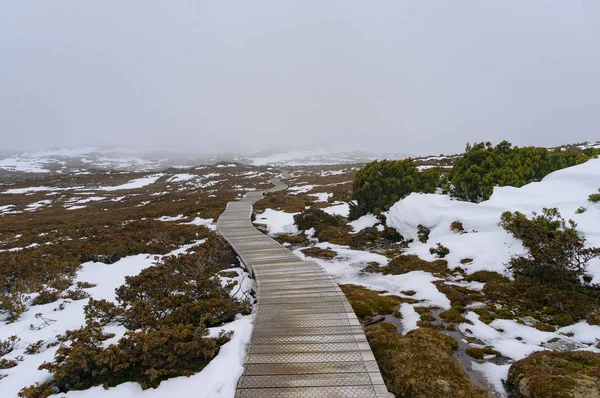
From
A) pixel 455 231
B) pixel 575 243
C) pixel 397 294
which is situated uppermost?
pixel 575 243

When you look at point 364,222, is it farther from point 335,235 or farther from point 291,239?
point 291,239

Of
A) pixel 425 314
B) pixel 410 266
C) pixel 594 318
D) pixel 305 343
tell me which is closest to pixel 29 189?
pixel 410 266

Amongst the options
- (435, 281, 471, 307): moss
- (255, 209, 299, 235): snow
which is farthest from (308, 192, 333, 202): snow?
(435, 281, 471, 307): moss

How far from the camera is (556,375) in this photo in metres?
4.67

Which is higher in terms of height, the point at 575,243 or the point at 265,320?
the point at 575,243

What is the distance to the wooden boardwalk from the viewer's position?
4.87m

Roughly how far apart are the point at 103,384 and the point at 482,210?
13164 millimetres

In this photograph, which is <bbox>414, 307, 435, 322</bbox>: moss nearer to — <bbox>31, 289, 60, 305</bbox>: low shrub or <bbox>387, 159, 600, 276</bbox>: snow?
<bbox>387, 159, 600, 276</bbox>: snow

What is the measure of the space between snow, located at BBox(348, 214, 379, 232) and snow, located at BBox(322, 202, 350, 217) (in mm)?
1786

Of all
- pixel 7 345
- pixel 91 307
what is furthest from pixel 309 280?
pixel 7 345

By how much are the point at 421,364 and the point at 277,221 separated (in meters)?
14.9

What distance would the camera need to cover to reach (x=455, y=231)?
12266mm

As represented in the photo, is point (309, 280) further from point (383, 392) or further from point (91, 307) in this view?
point (91, 307)

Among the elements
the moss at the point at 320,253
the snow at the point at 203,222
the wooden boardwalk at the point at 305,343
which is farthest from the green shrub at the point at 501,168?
the snow at the point at 203,222
